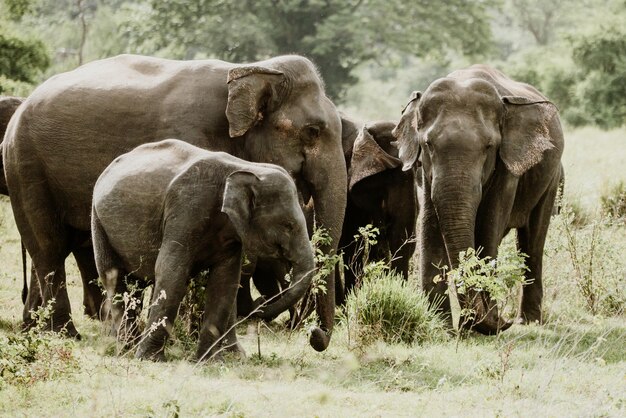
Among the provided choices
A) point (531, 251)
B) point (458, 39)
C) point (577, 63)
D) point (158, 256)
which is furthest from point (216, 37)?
point (158, 256)

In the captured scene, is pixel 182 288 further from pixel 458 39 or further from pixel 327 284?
pixel 458 39

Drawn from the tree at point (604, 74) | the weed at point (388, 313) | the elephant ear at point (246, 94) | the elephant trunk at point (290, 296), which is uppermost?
the elephant ear at point (246, 94)

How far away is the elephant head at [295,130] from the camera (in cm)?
1019

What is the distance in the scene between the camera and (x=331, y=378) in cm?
858

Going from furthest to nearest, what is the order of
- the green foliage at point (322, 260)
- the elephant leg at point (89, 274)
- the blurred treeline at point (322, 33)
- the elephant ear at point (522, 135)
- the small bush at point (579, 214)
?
the blurred treeline at point (322, 33)
the small bush at point (579, 214)
the elephant leg at point (89, 274)
the elephant ear at point (522, 135)
the green foliage at point (322, 260)

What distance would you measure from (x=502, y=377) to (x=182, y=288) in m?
2.37

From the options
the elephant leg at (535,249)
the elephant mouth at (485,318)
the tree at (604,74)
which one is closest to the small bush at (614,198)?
the elephant leg at (535,249)

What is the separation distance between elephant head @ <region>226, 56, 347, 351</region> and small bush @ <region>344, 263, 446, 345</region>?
271mm

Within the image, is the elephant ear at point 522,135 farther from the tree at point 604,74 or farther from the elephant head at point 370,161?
the tree at point 604,74

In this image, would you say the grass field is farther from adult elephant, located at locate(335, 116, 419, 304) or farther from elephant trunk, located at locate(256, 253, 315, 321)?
adult elephant, located at locate(335, 116, 419, 304)

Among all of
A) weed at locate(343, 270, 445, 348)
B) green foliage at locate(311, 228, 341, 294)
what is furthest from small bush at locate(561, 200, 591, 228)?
green foliage at locate(311, 228, 341, 294)

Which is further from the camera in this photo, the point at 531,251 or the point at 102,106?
the point at 531,251

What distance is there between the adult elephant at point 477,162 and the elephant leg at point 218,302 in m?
2.02

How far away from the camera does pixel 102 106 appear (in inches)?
428
